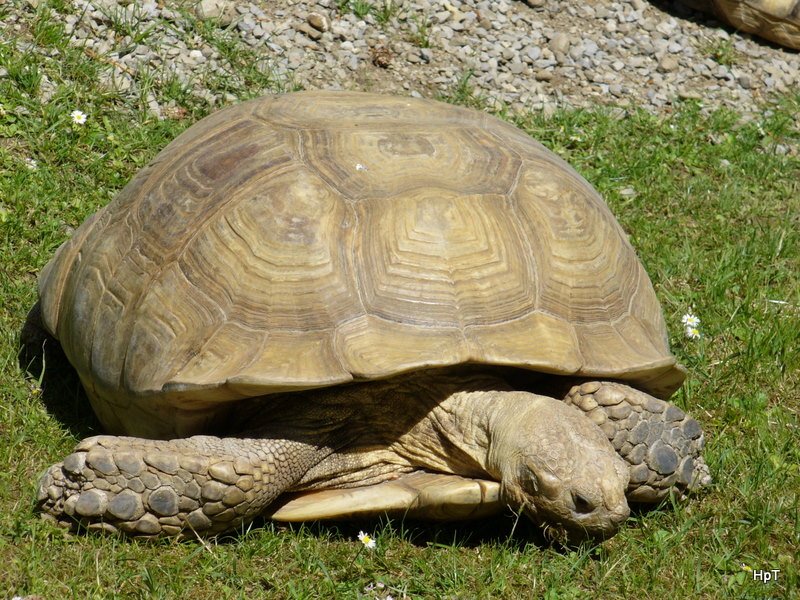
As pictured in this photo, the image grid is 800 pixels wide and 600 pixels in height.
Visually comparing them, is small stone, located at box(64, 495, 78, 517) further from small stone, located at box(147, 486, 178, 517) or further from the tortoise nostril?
the tortoise nostril

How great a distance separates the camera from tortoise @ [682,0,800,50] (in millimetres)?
7613

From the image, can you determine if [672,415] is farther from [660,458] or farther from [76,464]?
[76,464]

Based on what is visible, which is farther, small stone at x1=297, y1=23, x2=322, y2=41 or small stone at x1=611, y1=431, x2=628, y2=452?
small stone at x1=297, y1=23, x2=322, y2=41

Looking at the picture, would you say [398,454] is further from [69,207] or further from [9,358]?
[69,207]

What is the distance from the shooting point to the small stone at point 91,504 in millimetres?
Answer: 3336

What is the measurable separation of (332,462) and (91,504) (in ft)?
2.68

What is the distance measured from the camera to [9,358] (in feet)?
13.8

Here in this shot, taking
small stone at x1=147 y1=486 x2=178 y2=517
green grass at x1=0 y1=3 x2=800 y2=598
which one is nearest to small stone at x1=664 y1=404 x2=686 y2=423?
green grass at x1=0 y1=3 x2=800 y2=598

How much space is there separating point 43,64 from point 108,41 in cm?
45

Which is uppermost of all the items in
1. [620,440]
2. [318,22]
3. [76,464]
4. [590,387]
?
[318,22]

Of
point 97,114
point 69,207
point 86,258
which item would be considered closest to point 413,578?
point 86,258

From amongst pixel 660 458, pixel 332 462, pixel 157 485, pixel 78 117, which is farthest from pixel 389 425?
pixel 78 117

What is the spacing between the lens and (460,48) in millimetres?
6859

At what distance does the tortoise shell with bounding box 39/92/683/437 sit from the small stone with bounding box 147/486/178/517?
0.30 meters
